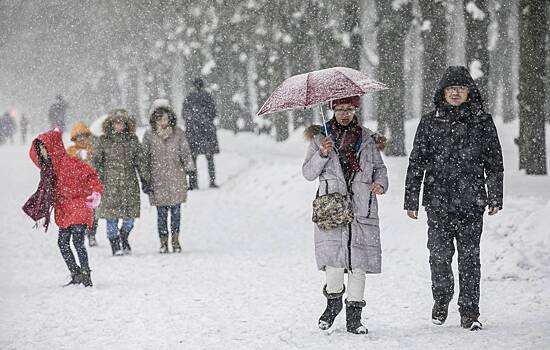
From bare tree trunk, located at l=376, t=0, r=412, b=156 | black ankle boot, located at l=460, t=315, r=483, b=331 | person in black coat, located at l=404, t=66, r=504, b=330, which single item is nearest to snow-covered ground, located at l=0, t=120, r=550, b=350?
black ankle boot, located at l=460, t=315, r=483, b=331

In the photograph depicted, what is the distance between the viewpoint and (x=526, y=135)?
44.8ft

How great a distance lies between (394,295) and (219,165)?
12663 mm

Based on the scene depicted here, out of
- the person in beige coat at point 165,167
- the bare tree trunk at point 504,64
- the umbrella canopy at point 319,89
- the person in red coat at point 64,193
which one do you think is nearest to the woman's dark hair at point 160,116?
the person in beige coat at point 165,167

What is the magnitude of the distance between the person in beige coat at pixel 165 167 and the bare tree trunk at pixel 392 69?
24.3ft

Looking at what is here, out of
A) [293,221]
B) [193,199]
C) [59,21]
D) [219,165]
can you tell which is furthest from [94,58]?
[293,221]

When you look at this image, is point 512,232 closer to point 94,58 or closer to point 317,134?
point 317,134

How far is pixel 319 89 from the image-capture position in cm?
569

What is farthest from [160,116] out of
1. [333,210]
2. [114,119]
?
[333,210]

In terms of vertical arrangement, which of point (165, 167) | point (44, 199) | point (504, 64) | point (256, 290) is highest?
A: point (504, 64)

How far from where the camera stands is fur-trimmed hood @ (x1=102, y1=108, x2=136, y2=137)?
10.1 meters

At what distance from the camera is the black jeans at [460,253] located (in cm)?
584

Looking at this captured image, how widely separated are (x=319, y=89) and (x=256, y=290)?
2882 millimetres

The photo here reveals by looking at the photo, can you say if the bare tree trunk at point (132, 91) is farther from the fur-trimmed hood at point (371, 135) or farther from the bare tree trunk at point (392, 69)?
the fur-trimmed hood at point (371, 135)

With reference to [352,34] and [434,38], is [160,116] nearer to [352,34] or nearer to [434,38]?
[352,34]
